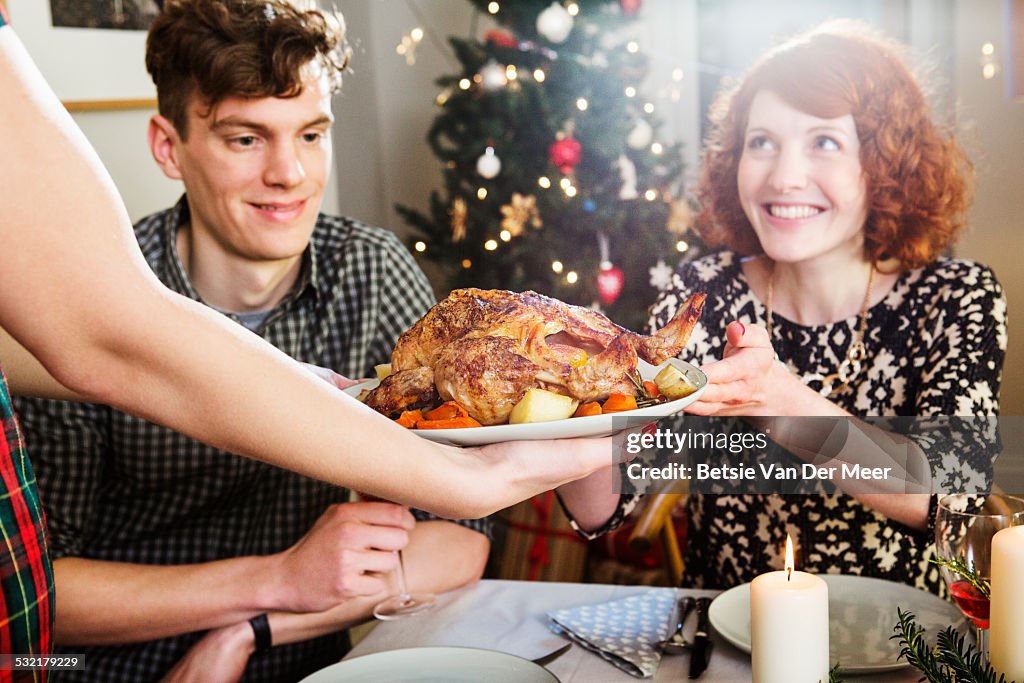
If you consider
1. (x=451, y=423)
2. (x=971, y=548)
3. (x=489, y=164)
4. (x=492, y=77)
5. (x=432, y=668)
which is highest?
(x=492, y=77)

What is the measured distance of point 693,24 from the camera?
191cm

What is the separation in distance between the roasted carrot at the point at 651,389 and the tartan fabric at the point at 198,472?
0.47 meters

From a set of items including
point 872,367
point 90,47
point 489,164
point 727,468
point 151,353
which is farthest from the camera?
point 489,164

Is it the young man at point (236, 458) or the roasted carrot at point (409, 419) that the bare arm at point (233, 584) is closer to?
the young man at point (236, 458)

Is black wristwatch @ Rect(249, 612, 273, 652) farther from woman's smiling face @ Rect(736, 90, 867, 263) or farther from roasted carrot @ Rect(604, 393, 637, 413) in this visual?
woman's smiling face @ Rect(736, 90, 867, 263)

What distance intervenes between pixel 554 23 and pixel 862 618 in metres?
1.51

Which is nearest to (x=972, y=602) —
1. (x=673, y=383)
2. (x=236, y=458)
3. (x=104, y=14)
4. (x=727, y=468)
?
(x=673, y=383)

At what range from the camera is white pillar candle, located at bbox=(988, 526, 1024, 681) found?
0.57 metres

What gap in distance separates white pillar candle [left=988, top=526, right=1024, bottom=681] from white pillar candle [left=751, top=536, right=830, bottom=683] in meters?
0.10

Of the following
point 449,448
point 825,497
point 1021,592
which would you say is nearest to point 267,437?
point 449,448

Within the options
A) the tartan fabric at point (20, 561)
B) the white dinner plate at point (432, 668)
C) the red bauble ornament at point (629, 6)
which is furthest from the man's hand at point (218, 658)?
the red bauble ornament at point (629, 6)

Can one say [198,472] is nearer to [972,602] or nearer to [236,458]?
[236,458]

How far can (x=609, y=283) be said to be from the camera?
136 cm

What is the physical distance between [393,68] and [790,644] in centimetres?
113
